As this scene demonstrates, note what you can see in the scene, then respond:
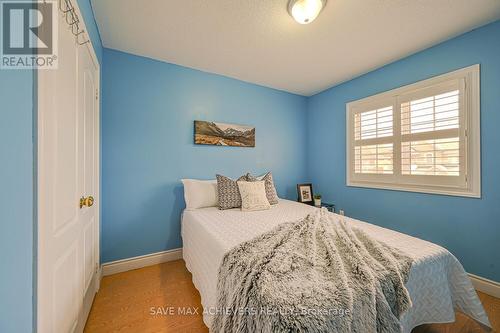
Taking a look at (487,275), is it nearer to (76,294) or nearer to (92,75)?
(76,294)

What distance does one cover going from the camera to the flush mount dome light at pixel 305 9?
4.91ft

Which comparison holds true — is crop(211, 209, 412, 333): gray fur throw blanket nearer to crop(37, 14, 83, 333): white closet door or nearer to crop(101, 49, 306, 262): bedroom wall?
crop(37, 14, 83, 333): white closet door

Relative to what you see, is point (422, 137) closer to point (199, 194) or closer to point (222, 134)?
point (222, 134)

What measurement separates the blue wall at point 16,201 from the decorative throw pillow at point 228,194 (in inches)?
65.9

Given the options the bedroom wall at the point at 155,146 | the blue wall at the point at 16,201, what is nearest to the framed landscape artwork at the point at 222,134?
the bedroom wall at the point at 155,146

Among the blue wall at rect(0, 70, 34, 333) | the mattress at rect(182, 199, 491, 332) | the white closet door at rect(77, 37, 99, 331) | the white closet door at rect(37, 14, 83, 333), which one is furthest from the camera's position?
the white closet door at rect(77, 37, 99, 331)

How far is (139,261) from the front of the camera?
226 cm

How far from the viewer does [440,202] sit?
208 cm

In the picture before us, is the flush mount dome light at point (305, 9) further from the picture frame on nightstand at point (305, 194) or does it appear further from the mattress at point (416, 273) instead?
the picture frame on nightstand at point (305, 194)

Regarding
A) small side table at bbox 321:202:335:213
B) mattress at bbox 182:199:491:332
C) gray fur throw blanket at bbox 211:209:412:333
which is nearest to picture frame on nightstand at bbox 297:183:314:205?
small side table at bbox 321:202:335:213

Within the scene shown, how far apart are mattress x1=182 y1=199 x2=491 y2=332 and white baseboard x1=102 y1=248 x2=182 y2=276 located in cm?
84

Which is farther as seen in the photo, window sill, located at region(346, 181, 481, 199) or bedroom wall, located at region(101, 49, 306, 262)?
bedroom wall, located at region(101, 49, 306, 262)

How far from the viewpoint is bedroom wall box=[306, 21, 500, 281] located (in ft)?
5.81

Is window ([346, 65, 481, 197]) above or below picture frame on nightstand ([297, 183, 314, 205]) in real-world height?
above
